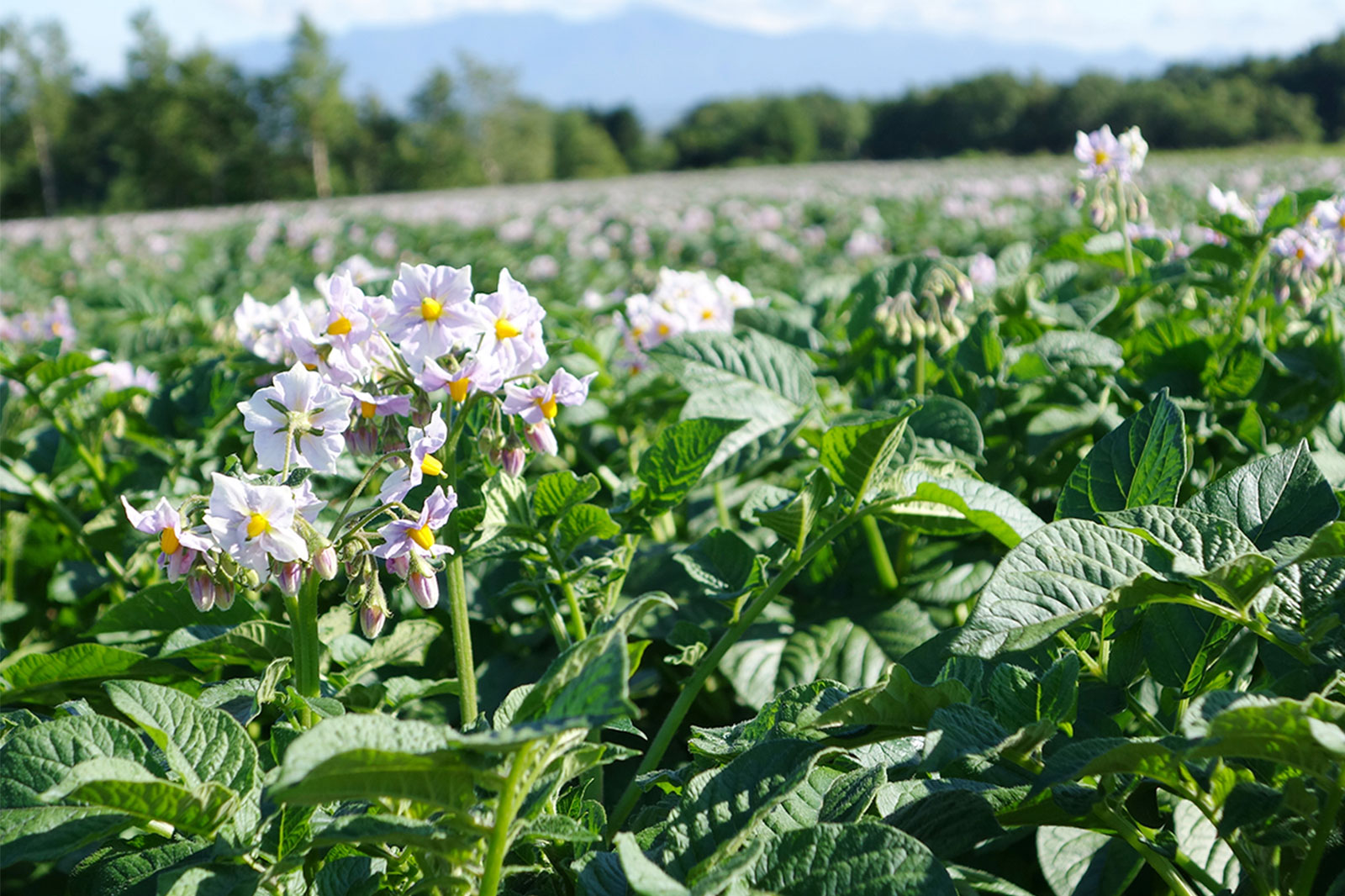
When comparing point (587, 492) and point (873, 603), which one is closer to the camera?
point (587, 492)

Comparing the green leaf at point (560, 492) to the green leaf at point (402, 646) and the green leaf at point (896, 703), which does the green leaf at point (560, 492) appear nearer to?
the green leaf at point (402, 646)

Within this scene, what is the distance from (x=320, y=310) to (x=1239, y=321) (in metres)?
1.95

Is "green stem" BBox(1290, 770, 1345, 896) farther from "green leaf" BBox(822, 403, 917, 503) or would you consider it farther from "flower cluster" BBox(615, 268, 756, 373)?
"flower cluster" BBox(615, 268, 756, 373)

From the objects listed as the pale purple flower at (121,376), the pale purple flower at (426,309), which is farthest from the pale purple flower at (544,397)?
the pale purple flower at (121,376)

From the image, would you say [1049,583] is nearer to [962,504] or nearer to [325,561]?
[962,504]

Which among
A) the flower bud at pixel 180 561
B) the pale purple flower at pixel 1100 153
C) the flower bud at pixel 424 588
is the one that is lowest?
the flower bud at pixel 424 588

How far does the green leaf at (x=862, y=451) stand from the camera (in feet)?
4.26

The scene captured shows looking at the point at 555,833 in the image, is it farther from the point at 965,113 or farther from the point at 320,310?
the point at 965,113

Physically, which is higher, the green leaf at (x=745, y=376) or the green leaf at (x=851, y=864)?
the green leaf at (x=745, y=376)

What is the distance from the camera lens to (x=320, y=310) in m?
1.87

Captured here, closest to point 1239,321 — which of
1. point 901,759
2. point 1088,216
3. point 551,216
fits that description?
point 1088,216

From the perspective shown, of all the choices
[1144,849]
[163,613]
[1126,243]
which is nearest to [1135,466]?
[1144,849]

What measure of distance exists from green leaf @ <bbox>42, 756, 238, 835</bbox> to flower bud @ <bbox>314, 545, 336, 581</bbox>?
0.25m

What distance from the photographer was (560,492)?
56.7 inches
